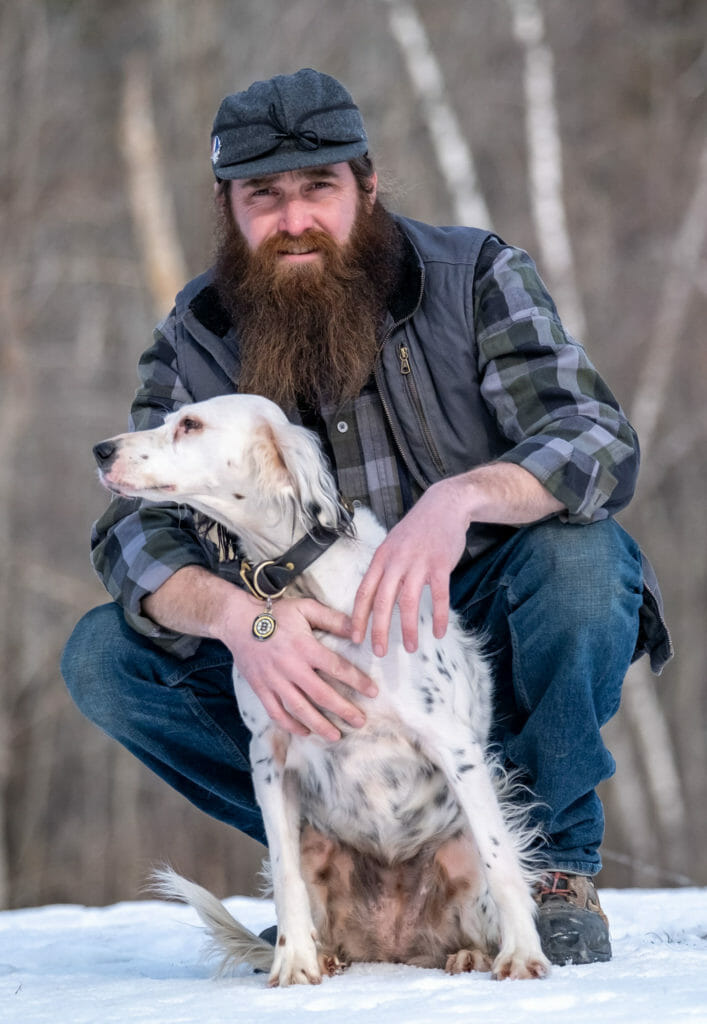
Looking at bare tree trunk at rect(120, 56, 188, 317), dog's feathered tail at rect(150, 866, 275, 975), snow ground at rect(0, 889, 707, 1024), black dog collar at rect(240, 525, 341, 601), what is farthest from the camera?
bare tree trunk at rect(120, 56, 188, 317)

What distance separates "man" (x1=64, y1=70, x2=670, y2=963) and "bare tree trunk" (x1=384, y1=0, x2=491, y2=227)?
644cm

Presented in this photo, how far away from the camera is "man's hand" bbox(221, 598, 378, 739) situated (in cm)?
261

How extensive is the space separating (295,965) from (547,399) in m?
1.30

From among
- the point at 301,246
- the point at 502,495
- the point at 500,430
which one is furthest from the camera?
the point at 301,246

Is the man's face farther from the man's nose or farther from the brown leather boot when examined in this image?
the brown leather boot

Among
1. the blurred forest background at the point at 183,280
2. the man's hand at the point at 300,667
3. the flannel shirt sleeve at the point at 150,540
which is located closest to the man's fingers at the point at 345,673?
the man's hand at the point at 300,667

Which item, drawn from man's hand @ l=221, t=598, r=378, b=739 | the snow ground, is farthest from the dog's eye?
the snow ground

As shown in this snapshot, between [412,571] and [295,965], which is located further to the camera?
[295,965]

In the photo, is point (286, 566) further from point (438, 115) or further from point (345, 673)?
point (438, 115)

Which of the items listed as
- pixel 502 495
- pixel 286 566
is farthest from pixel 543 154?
pixel 286 566

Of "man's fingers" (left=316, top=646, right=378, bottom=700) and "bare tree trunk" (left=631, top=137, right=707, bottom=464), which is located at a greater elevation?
"bare tree trunk" (left=631, top=137, right=707, bottom=464)

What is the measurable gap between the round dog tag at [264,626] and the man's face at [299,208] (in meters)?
1.04

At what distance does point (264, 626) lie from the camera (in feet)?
8.70

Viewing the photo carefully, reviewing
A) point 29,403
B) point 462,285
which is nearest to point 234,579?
point 462,285
